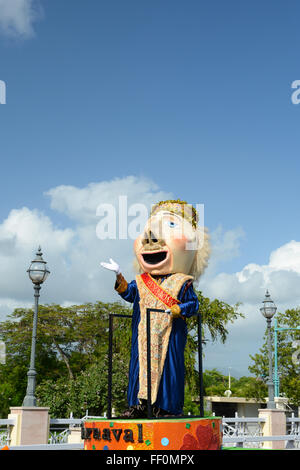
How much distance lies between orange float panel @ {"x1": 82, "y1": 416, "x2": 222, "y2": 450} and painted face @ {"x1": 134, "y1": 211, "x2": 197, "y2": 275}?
2.07m

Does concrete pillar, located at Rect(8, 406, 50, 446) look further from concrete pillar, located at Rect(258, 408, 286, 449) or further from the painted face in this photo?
concrete pillar, located at Rect(258, 408, 286, 449)

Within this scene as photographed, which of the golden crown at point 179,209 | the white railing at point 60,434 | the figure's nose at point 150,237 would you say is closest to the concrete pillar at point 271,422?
the white railing at point 60,434

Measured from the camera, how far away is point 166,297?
7090mm

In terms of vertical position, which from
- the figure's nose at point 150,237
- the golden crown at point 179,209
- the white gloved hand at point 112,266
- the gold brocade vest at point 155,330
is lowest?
the gold brocade vest at point 155,330

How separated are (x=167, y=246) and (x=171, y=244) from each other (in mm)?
62

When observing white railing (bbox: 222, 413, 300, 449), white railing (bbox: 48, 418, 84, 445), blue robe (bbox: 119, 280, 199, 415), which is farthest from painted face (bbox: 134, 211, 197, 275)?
white railing (bbox: 48, 418, 84, 445)

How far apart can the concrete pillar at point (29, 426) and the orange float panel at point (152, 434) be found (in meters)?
3.65

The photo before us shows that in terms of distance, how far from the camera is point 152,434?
5938mm

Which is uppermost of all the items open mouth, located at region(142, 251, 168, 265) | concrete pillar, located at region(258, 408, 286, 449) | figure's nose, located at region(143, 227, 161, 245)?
figure's nose, located at region(143, 227, 161, 245)

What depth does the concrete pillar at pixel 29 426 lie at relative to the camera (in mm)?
9812

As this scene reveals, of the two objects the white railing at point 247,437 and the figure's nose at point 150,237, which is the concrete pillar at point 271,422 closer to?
the white railing at point 247,437

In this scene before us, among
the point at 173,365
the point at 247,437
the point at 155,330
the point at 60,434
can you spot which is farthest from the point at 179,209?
the point at 60,434

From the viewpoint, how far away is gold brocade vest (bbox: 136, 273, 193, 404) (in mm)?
6744
